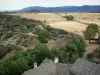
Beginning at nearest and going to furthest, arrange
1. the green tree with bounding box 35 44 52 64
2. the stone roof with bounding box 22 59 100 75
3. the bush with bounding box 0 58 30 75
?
the stone roof with bounding box 22 59 100 75
the bush with bounding box 0 58 30 75
the green tree with bounding box 35 44 52 64

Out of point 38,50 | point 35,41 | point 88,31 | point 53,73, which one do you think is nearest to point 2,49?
point 35,41

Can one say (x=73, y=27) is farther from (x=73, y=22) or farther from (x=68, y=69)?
(x=68, y=69)

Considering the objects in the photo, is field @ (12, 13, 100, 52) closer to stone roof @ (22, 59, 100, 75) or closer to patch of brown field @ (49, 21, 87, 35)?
patch of brown field @ (49, 21, 87, 35)

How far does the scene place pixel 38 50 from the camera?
35031 mm

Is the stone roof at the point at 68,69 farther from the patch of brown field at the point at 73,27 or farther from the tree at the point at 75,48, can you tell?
the patch of brown field at the point at 73,27

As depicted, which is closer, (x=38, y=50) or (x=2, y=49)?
(x=38, y=50)

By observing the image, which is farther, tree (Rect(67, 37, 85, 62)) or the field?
the field

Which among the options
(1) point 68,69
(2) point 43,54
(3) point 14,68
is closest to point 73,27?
(2) point 43,54

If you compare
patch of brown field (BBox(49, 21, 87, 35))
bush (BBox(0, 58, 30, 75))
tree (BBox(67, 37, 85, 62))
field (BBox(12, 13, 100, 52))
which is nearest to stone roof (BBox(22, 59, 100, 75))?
bush (BBox(0, 58, 30, 75))

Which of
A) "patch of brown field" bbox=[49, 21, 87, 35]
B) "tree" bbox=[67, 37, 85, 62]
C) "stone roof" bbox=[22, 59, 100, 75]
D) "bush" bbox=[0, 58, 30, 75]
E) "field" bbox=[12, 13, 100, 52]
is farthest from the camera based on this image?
"field" bbox=[12, 13, 100, 52]

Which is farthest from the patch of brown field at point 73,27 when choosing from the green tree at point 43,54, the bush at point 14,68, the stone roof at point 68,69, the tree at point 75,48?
the stone roof at point 68,69

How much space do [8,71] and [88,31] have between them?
109ft

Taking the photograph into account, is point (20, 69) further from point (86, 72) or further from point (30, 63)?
point (86, 72)

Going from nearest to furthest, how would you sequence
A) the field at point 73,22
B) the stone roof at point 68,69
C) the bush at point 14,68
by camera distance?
the stone roof at point 68,69, the bush at point 14,68, the field at point 73,22
